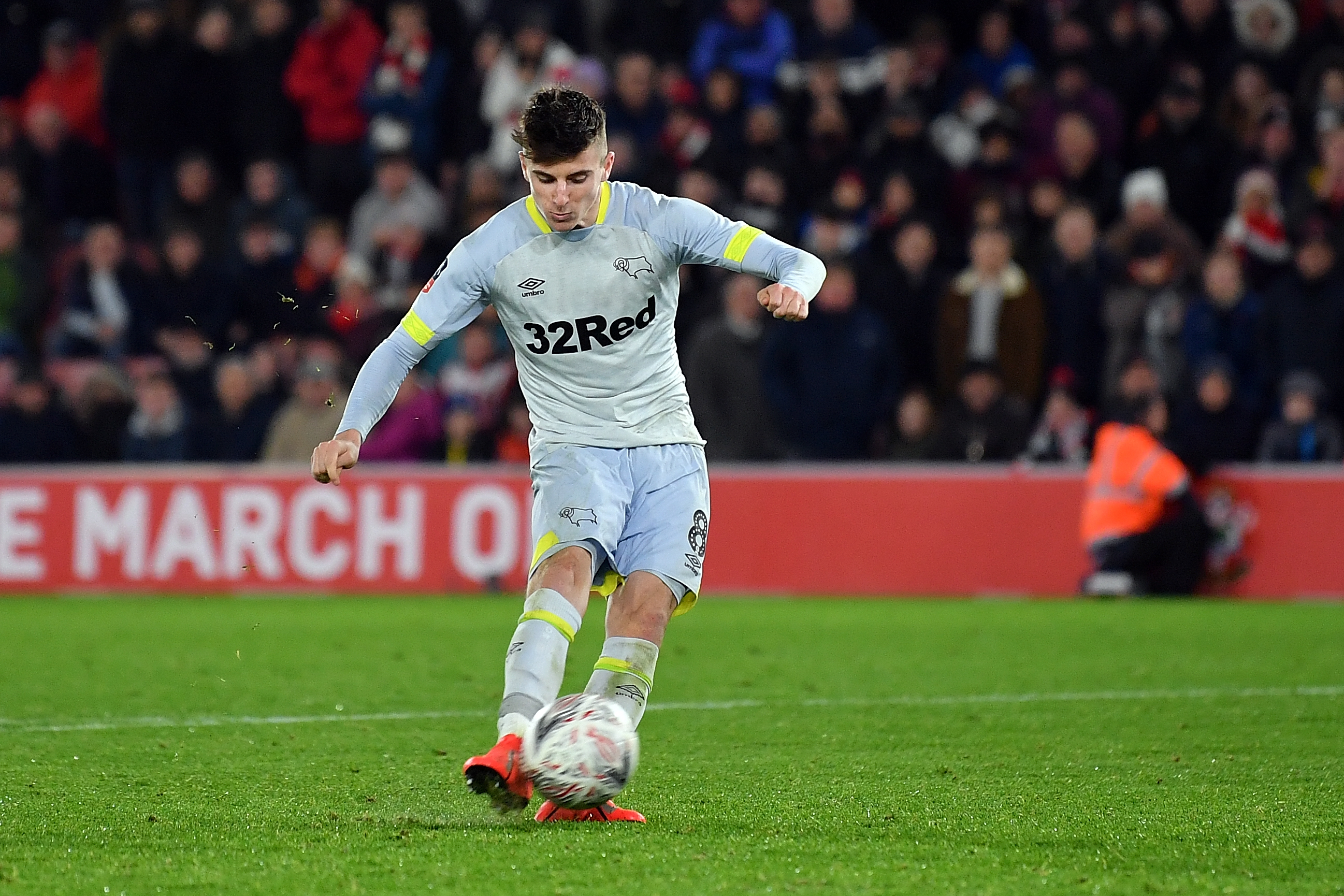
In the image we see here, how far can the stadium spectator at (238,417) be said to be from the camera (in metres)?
14.6

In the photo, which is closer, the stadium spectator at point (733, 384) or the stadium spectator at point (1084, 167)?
the stadium spectator at point (733, 384)

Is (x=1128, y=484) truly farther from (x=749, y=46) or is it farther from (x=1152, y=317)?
(x=749, y=46)

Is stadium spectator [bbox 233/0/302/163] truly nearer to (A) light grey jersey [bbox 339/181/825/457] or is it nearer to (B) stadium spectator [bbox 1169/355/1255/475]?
(B) stadium spectator [bbox 1169/355/1255/475]

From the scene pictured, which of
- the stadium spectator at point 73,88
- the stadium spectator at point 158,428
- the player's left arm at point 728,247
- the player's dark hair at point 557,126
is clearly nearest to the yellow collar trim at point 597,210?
the player's left arm at point 728,247

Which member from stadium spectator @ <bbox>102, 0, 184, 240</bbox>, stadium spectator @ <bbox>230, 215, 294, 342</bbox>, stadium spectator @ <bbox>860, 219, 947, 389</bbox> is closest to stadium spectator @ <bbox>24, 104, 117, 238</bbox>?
stadium spectator @ <bbox>102, 0, 184, 240</bbox>

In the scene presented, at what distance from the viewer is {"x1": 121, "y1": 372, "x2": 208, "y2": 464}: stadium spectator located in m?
14.5

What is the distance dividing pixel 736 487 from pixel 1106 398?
2626mm

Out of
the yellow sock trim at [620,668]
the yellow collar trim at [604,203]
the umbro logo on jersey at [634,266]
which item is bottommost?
the yellow sock trim at [620,668]

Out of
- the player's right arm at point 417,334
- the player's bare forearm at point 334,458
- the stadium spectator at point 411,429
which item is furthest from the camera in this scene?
the stadium spectator at point 411,429

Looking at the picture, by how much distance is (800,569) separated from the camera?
1330 centimetres

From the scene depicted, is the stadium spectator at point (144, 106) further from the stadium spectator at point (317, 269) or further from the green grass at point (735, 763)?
the green grass at point (735, 763)

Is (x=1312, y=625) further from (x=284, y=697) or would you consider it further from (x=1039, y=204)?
(x=284, y=697)

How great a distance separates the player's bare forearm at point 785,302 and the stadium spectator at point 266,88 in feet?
39.3

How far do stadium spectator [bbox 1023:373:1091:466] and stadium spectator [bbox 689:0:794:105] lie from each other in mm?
3761
